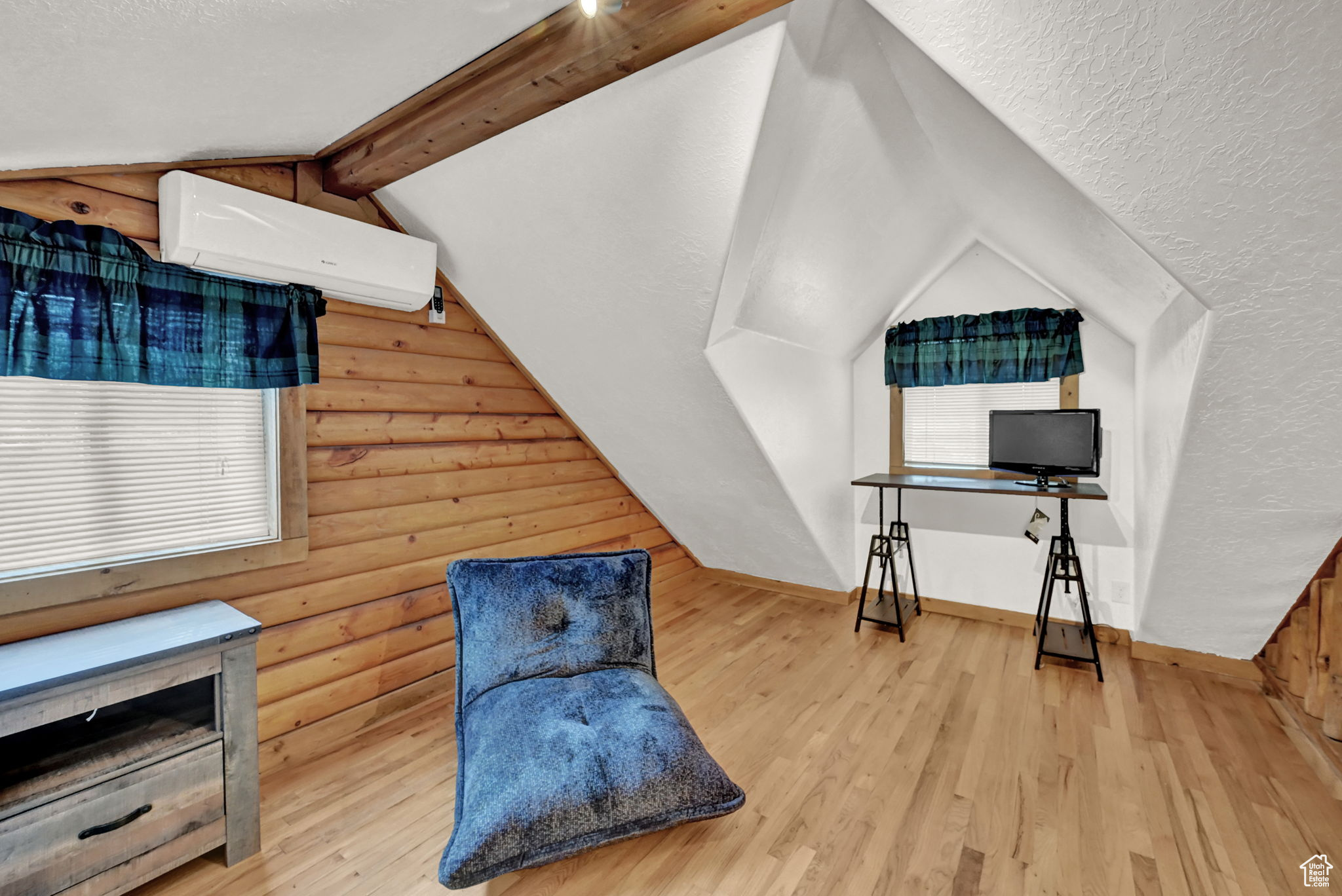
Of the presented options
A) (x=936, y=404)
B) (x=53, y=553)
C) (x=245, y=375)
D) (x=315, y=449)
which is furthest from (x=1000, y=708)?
(x=53, y=553)

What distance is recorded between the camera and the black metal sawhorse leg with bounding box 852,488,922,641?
3422 mm

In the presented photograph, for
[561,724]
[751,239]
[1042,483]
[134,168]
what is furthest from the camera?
[1042,483]

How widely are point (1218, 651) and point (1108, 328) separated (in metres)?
1.76

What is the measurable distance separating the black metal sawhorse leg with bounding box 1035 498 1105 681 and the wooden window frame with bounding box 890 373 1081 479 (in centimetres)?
49

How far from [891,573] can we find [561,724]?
274cm

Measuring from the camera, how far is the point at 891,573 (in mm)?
3740

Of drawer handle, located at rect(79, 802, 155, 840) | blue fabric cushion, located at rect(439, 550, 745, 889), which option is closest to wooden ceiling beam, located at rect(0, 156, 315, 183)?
blue fabric cushion, located at rect(439, 550, 745, 889)

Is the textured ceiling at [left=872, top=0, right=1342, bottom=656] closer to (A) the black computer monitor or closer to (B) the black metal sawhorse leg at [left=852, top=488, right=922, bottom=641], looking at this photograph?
(A) the black computer monitor

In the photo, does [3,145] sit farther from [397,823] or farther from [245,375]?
[397,823]

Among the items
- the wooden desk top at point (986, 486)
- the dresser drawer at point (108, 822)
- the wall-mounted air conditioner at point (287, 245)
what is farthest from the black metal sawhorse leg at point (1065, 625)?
the dresser drawer at point (108, 822)

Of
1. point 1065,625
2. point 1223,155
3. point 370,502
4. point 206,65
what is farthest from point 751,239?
point 1065,625
